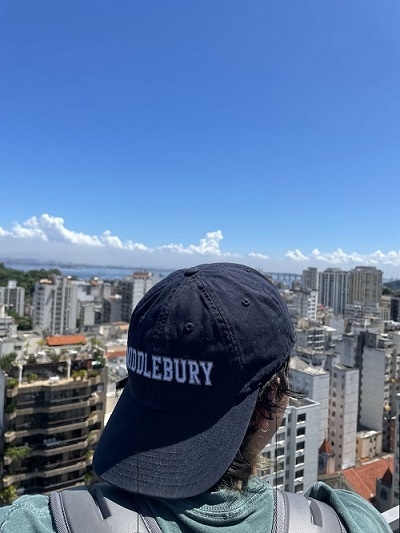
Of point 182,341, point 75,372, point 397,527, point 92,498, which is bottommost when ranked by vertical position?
point 75,372

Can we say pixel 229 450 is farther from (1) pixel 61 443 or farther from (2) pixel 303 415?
(2) pixel 303 415

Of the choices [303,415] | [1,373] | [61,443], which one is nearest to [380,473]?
[303,415]

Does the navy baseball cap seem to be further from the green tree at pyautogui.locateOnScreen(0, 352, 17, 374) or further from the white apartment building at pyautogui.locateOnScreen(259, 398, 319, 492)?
the white apartment building at pyautogui.locateOnScreen(259, 398, 319, 492)

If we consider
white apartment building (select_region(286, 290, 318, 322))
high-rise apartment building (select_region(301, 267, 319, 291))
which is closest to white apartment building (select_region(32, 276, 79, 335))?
white apartment building (select_region(286, 290, 318, 322))

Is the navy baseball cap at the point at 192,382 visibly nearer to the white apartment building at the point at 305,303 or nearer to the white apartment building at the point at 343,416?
the white apartment building at the point at 343,416

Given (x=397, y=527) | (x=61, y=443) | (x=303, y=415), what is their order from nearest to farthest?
(x=397, y=527) → (x=61, y=443) → (x=303, y=415)

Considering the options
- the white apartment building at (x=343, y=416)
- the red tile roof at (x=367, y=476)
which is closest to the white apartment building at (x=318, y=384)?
the white apartment building at (x=343, y=416)

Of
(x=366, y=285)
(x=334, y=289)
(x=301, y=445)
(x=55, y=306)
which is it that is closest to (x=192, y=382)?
(x=301, y=445)
